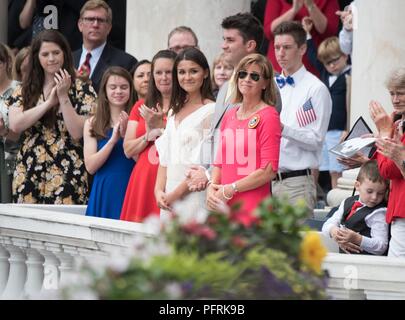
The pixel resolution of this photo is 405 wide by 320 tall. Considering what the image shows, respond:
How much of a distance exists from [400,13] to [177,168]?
2620mm

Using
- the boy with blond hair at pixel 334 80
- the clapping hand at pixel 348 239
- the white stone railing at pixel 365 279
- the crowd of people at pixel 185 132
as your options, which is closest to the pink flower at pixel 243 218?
the white stone railing at pixel 365 279

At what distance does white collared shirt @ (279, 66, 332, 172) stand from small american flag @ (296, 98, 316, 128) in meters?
0.02

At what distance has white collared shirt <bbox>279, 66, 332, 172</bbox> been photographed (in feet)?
31.3

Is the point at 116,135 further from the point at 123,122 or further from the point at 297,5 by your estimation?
the point at 297,5

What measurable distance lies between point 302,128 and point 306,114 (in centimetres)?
15

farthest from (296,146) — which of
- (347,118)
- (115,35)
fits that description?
(115,35)

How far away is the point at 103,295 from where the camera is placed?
361 centimetres

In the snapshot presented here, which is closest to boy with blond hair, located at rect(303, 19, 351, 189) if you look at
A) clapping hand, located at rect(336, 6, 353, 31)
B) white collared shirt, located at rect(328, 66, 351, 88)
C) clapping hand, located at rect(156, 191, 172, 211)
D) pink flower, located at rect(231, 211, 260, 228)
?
white collared shirt, located at rect(328, 66, 351, 88)

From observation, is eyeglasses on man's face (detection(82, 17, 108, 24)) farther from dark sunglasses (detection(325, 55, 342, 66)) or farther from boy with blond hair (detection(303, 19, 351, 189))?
dark sunglasses (detection(325, 55, 342, 66))

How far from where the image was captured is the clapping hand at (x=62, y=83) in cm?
1036

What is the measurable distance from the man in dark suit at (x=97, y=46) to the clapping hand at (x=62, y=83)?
1539 millimetres

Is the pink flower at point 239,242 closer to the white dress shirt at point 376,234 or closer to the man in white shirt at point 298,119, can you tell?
the white dress shirt at point 376,234

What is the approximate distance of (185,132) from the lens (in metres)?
8.91

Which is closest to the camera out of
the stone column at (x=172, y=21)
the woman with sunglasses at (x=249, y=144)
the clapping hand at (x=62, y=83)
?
the woman with sunglasses at (x=249, y=144)
